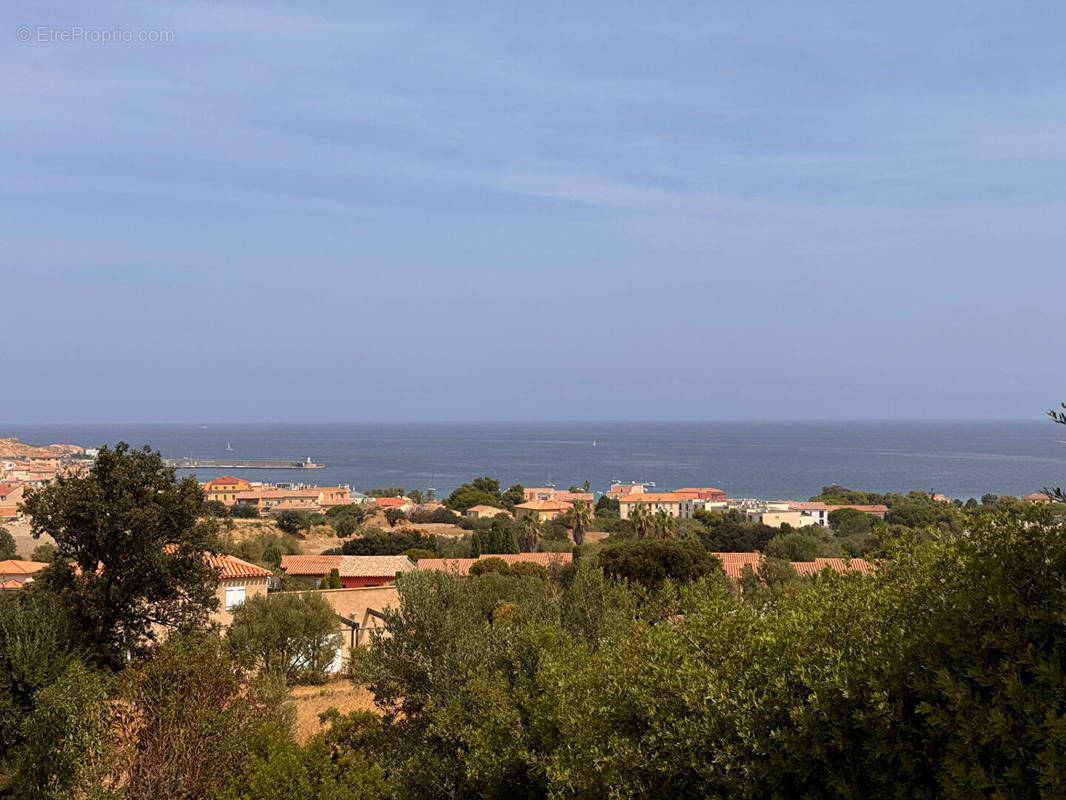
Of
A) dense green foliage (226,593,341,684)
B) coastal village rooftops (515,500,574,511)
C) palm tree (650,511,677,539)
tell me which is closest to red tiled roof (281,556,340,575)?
dense green foliage (226,593,341,684)

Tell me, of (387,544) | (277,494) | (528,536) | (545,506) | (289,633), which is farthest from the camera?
(277,494)

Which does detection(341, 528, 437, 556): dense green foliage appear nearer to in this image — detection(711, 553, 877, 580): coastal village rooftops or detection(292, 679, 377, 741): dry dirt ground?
detection(711, 553, 877, 580): coastal village rooftops

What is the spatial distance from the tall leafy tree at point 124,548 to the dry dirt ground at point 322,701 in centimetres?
274

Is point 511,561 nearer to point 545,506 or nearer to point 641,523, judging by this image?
point 641,523

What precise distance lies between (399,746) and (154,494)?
7.06 metres

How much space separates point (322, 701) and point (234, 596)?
A: 20.3 ft

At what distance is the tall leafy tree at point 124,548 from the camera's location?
15.9 metres

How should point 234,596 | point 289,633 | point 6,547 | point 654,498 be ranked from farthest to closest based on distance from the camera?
point 654,498
point 6,547
point 234,596
point 289,633

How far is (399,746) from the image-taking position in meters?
12.1

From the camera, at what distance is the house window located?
2434 centimetres

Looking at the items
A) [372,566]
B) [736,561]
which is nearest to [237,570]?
[372,566]

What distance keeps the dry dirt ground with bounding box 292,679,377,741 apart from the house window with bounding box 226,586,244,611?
355cm

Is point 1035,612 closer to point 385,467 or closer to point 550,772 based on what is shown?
point 550,772

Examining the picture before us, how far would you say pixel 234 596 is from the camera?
80.6ft
